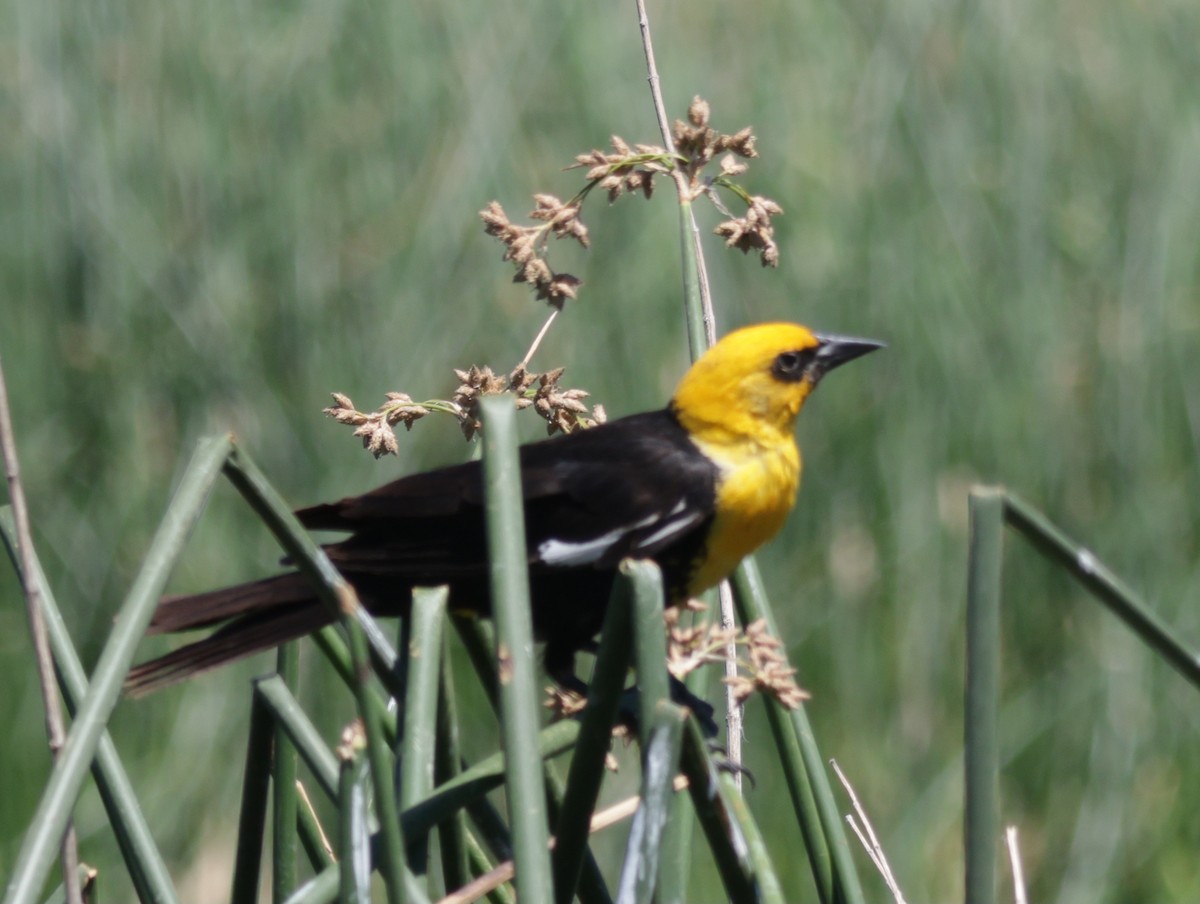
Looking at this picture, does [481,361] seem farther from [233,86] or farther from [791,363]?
[791,363]

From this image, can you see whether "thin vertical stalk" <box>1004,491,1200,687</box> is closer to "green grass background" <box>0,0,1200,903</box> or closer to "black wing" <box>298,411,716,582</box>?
"black wing" <box>298,411,716,582</box>

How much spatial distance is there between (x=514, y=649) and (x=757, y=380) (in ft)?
3.32

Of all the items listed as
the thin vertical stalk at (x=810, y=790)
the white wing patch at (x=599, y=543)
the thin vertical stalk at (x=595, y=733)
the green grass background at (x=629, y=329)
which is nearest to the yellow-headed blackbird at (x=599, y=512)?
the white wing patch at (x=599, y=543)

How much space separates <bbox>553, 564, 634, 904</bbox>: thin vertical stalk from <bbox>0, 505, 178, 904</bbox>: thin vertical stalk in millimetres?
317

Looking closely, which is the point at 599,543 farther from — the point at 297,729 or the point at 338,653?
the point at 297,729

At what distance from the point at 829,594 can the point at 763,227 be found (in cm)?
144

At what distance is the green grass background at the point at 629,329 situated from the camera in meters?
2.77

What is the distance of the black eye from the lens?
1933mm

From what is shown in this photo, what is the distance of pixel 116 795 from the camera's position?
1.22 m

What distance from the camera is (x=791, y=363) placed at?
1.95 metres

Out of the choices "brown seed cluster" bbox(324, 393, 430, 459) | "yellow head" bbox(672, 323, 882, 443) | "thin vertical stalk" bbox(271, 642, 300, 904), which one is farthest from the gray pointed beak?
"thin vertical stalk" bbox(271, 642, 300, 904)

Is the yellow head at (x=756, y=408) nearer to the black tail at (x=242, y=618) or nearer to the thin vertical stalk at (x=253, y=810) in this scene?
the black tail at (x=242, y=618)

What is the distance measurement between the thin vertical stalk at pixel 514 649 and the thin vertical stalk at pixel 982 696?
0.25 meters

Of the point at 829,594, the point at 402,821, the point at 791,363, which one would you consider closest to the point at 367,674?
the point at 402,821
